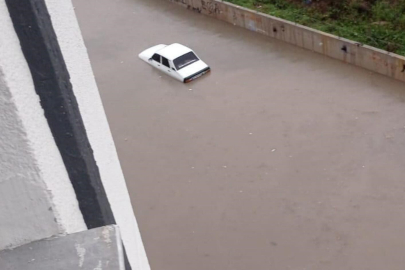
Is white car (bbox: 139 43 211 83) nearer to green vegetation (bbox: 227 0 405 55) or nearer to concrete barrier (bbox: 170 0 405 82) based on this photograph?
concrete barrier (bbox: 170 0 405 82)

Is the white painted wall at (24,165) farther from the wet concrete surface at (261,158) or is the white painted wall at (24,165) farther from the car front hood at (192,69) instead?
the car front hood at (192,69)

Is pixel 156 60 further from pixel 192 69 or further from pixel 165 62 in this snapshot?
pixel 192 69

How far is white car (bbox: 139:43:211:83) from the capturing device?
11695mm

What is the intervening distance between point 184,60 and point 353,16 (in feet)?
12.5

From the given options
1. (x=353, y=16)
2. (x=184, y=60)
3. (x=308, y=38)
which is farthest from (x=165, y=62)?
(x=353, y=16)

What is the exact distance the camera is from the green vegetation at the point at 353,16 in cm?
1116

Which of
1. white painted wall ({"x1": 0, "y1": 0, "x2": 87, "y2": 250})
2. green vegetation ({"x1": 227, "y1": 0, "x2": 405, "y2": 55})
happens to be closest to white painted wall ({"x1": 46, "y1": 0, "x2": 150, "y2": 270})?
white painted wall ({"x1": 0, "y1": 0, "x2": 87, "y2": 250})

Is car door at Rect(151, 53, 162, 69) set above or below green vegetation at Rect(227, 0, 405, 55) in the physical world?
below

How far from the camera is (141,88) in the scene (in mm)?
11953

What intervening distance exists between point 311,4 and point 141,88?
176 inches

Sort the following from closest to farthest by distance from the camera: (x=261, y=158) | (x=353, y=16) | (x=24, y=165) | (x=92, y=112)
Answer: (x=24, y=165)
(x=92, y=112)
(x=261, y=158)
(x=353, y=16)

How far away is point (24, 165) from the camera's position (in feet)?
3.94

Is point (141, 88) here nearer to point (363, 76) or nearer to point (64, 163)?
point (363, 76)

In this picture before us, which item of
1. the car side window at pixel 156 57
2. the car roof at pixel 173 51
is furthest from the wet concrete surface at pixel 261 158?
the car roof at pixel 173 51
